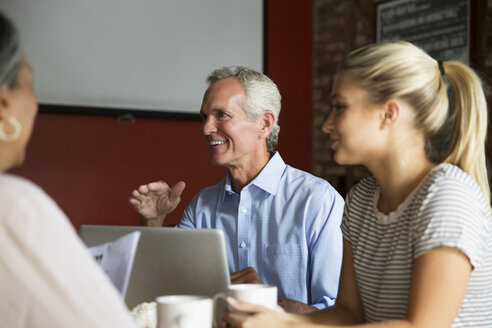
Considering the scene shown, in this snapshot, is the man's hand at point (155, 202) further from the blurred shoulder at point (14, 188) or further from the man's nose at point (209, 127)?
the blurred shoulder at point (14, 188)

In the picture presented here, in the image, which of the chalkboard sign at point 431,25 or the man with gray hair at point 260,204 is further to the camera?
the chalkboard sign at point 431,25

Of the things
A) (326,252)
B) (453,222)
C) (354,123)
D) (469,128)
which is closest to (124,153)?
(326,252)

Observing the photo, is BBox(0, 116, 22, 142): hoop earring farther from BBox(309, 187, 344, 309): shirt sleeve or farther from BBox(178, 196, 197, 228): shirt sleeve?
BBox(178, 196, 197, 228): shirt sleeve

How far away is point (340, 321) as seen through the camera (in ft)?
4.70

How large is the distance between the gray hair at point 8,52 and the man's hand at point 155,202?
112 cm

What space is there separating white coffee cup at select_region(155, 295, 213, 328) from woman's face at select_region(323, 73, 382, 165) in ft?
1.58

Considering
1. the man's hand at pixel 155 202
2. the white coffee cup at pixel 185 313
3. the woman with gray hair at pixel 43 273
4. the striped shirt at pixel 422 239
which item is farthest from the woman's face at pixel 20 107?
the man's hand at pixel 155 202

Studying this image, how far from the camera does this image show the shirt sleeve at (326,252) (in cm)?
191

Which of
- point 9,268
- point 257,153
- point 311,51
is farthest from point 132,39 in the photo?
point 9,268

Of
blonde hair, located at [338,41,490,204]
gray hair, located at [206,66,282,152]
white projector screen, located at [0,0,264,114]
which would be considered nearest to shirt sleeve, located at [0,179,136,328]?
blonde hair, located at [338,41,490,204]

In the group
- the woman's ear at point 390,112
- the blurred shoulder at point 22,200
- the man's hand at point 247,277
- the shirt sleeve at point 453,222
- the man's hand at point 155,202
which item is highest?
the woman's ear at point 390,112

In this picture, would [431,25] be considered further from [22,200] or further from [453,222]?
[22,200]

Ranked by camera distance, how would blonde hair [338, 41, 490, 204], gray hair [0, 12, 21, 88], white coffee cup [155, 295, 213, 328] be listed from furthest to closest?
blonde hair [338, 41, 490, 204]
white coffee cup [155, 295, 213, 328]
gray hair [0, 12, 21, 88]

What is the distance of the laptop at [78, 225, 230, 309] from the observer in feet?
Result: 4.31
